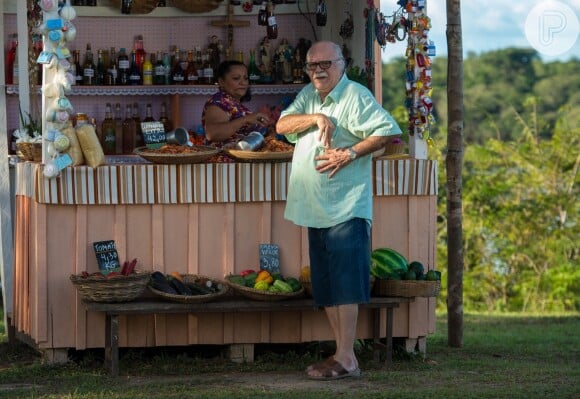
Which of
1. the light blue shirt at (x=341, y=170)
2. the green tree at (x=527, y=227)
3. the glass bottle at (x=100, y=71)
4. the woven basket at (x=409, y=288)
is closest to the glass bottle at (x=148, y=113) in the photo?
the glass bottle at (x=100, y=71)

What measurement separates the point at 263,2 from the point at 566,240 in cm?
682

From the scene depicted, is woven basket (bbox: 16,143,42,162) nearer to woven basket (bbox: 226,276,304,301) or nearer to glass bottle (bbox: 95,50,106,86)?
woven basket (bbox: 226,276,304,301)

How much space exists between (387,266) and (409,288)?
0.63 ft

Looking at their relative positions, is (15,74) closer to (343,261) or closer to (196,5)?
(196,5)

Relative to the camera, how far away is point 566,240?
52.0ft

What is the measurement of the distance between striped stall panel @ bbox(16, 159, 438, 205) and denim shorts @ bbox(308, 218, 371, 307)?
2.42 feet

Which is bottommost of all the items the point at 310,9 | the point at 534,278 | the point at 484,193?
the point at 534,278

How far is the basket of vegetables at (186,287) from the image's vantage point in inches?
285

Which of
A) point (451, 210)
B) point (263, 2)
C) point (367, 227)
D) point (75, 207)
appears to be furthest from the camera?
point (263, 2)

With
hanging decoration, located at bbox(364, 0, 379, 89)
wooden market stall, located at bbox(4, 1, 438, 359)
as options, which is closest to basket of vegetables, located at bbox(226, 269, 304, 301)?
wooden market stall, located at bbox(4, 1, 438, 359)

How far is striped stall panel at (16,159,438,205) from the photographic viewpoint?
7.45m

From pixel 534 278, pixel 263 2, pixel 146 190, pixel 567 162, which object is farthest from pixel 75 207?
pixel 567 162

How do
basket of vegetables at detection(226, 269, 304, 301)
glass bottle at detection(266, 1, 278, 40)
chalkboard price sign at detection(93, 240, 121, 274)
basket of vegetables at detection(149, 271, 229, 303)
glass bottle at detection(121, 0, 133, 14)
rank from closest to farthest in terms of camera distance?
basket of vegetables at detection(149, 271, 229, 303) → basket of vegetables at detection(226, 269, 304, 301) → chalkboard price sign at detection(93, 240, 121, 274) → glass bottle at detection(121, 0, 133, 14) → glass bottle at detection(266, 1, 278, 40)

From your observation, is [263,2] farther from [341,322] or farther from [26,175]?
[341,322]
